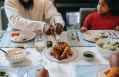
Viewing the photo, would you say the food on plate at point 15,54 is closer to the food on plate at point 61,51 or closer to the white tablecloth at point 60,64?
the white tablecloth at point 60,64

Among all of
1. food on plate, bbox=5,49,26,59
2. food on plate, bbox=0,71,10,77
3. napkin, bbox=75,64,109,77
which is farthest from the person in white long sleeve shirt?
food on plate, bbox=0,71,10,77

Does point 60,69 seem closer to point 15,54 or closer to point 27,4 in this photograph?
point 15,54

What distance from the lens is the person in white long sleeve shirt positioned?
1.42 meters

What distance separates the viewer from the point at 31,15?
185 cm

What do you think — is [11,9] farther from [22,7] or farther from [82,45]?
[82,45]

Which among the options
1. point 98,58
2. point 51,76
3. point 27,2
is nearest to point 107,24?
point 98,58

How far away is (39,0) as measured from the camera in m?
1.84

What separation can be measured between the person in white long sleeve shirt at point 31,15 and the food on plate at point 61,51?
310mm

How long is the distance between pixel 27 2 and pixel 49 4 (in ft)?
1.09

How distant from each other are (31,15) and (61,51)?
103cm

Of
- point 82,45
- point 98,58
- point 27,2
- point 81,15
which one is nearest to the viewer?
point 98,58

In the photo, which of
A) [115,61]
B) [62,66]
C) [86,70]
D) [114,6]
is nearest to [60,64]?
[62,66]

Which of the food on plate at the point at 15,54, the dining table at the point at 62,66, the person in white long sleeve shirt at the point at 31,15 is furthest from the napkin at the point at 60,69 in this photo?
the person in white long sleeve shirt at the point at 31,15

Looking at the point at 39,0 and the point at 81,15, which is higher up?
the point at 39,0
